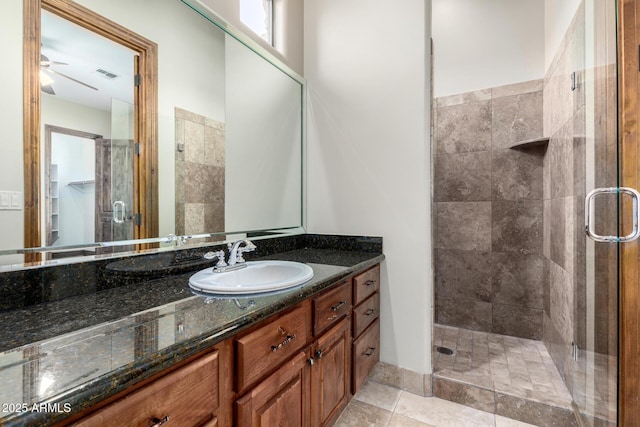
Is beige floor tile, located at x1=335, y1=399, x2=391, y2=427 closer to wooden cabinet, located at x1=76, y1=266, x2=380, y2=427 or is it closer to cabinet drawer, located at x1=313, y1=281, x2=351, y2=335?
wooden cabinet, located at x1=76, y1=266, x2=380, y2=427

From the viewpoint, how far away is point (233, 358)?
2.86 feet

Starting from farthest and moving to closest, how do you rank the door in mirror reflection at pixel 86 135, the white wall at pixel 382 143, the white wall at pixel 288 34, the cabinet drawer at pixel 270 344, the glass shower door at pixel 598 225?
the white wall at pixel 288 34
the white wall at pixel 382 143
the glass shower door at pixel 598 225
the door in mirror reflection at pixel 86 135
the cabinet drawer at pixel 270 344

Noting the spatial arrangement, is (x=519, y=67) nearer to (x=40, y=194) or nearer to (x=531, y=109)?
(x=531, y=109)

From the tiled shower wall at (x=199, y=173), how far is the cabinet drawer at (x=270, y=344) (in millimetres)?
697

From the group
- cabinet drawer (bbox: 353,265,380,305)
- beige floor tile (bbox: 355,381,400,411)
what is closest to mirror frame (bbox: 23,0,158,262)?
cabinet drawer (bbox: 353,265,380,305)

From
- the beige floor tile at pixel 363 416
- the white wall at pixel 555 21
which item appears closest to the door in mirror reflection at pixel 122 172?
the beige floor tile at pixel 363 416

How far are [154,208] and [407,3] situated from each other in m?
1.86

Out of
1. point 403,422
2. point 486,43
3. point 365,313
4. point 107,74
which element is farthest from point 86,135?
point 486,43

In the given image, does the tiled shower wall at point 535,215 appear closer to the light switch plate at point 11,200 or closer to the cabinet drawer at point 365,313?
the cabinet drawer at point 365,313

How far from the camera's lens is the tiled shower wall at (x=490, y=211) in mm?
2449

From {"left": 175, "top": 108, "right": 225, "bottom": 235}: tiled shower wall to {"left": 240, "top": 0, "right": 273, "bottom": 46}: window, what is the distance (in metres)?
0.71

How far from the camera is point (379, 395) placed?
6.13ft

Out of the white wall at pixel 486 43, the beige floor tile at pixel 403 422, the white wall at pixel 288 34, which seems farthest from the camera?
the white wall at pixel 486 43

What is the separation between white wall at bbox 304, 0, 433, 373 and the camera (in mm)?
1878
